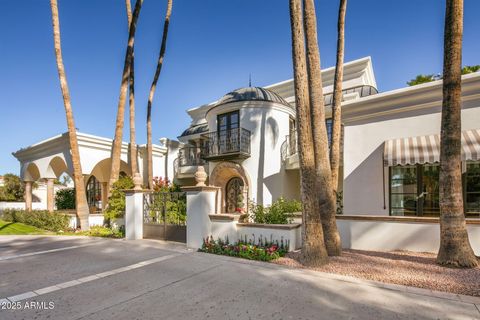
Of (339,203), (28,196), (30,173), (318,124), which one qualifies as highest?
(318,124)

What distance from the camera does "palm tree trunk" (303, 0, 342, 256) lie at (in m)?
7.56

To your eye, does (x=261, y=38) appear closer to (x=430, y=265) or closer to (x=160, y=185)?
(x=160, y=185)

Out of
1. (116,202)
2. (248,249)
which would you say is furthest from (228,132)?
(248,249)

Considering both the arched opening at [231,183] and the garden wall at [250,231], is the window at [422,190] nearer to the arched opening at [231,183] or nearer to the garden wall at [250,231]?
the garden wall at [250,231]

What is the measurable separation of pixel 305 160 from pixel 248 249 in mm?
3071

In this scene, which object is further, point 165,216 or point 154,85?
point 154,85

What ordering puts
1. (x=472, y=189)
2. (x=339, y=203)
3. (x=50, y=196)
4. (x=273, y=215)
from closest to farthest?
(x=273, y=215), (x=472, y=189), (x=339, y=203), (x=50, y=196)

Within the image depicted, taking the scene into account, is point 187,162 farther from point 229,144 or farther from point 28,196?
point 28,196

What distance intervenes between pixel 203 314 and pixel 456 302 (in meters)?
4.22

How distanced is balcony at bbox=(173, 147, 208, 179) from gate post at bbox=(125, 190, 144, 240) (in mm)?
7549

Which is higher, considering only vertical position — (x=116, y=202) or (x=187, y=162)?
(x=187, y=162)

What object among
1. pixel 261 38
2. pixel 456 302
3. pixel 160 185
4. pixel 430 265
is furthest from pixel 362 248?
pixel 160 185

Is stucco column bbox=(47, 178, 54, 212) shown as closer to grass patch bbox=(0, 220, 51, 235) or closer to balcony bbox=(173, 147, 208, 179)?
grass patch bbox=(0, 220, 51, 235)

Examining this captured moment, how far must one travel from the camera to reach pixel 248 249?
753 centimetres
